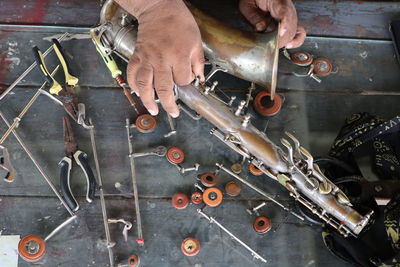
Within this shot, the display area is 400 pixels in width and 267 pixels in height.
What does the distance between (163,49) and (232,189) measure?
458mm

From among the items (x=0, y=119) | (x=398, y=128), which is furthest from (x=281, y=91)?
(x=0, y=119)

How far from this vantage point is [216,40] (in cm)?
128

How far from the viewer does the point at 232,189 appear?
1293 mm

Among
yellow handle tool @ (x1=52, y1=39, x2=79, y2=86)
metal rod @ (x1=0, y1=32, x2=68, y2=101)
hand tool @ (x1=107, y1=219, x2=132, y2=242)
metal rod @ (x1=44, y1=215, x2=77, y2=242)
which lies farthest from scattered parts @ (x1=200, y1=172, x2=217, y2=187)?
metal rod @ (x1=0, y1=32, x2=68, y2=101)

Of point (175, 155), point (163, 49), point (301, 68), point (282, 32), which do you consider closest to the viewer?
point (163, 49)

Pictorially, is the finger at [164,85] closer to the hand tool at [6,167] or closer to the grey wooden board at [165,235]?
the grey wooden board at [165,235]

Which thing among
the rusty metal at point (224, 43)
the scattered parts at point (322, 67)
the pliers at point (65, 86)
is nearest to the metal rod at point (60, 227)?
the pliers at point (65, 86)

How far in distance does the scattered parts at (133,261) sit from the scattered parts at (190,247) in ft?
0.42

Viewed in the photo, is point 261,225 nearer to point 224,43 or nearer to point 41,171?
point 224,43

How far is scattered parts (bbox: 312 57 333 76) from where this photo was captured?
1449mm

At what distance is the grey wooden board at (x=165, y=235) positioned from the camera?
1.22 meters

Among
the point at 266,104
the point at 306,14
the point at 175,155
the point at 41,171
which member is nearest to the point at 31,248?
the point at 41,171

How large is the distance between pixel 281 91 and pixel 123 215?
63 cm

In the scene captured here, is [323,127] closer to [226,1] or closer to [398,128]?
[398,128]
